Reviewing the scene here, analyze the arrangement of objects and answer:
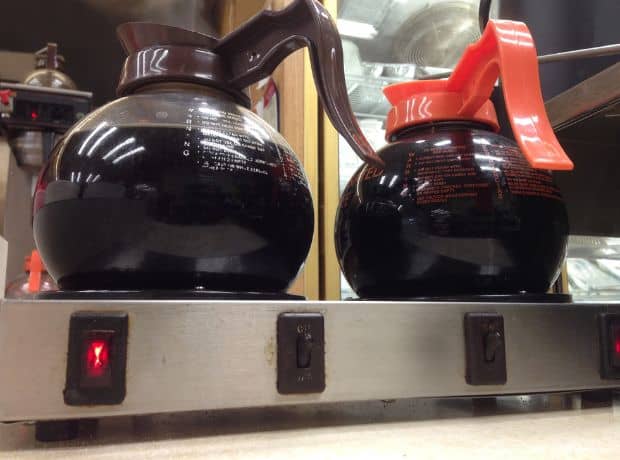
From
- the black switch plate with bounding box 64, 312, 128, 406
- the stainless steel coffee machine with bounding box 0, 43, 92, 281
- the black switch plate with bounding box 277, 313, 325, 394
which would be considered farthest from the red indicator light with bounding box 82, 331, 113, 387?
the stainless steel coffee machine with bounding box 0, 43, 92, 281

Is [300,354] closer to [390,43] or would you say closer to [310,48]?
[310,48]

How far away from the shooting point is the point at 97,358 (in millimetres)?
353

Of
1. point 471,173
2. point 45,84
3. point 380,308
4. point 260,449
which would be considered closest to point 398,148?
point 471,173

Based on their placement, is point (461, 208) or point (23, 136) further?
point (23, 136)

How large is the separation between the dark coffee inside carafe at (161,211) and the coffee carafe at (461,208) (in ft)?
0.40

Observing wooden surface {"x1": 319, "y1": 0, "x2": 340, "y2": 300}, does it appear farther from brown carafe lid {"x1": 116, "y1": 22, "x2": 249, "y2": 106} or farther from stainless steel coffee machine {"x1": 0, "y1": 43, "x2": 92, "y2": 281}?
stainless steel coffee machine {"x1": 0, "y1": 43, "x2": 92, "y2": 281}

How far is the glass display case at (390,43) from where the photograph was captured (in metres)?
1.47

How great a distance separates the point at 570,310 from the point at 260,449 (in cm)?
29

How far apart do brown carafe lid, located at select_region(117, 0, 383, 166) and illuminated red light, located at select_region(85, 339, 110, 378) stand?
0.23 m

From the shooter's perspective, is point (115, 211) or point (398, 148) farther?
point (398, 148)

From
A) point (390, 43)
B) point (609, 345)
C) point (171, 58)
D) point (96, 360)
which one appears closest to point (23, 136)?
point (390, 43)

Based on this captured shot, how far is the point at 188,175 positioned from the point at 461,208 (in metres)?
0.24

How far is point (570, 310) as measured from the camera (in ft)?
1.57

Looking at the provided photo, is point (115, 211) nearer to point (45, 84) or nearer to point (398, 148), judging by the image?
point (398, 148)
